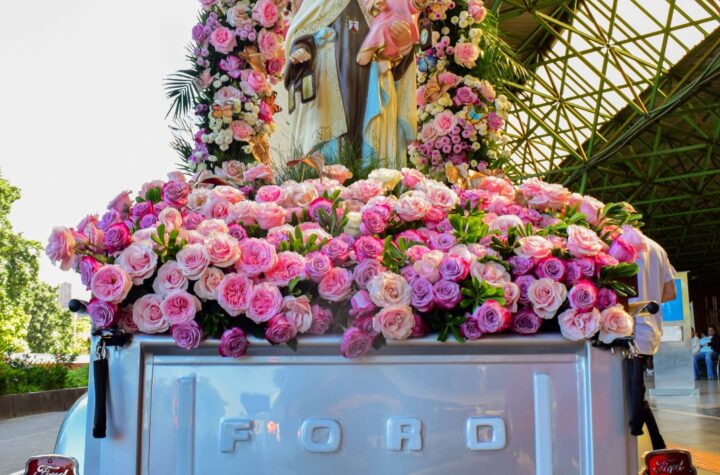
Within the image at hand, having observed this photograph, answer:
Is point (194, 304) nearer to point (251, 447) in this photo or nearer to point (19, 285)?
point (251, 447)

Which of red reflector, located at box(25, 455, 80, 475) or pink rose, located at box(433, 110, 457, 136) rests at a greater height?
pink rose, located at box(433, 110, 457, 136)

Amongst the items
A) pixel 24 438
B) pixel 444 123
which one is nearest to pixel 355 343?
pixel 444 123

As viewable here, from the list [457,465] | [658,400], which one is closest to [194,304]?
[457,465]

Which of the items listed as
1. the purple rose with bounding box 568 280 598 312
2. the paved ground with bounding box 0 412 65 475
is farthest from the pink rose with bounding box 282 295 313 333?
the paved ground with bounding box 0 412 65 475

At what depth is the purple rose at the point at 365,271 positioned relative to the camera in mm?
1923

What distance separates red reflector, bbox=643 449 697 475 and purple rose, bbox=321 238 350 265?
2.61 ft

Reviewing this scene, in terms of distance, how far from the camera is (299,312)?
1.82m

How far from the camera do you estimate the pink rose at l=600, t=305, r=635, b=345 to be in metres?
1.78

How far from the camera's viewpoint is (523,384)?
1756 mm

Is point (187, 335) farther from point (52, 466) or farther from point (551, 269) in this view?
point (551, 269)

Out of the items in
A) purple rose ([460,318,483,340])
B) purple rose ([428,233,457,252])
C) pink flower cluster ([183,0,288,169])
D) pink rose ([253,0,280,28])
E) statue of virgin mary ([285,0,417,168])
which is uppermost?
pink rose ([253,0,280,28])

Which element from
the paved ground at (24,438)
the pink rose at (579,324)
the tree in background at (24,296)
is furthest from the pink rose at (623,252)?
the tree in background at (24,296)

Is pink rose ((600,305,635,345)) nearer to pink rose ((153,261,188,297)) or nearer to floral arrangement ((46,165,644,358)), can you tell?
floral arrangement ((46,165,644,358))

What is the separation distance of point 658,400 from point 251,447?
578 inches
